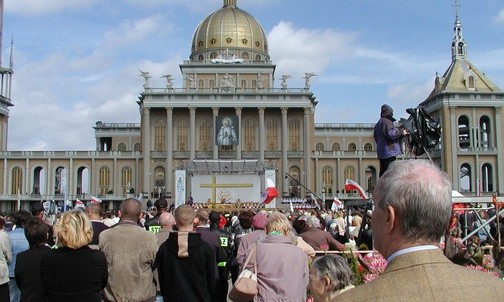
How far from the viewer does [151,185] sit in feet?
228

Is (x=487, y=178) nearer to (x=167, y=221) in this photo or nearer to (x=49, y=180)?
(x=49, y=180)

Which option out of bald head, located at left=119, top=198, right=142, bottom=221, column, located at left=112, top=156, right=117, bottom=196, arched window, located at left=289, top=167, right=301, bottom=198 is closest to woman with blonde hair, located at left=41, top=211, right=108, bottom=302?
bald head, located at left=119, top=198, right=142, bottom=221

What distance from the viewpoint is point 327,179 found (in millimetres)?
72750

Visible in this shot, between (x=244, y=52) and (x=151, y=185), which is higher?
(x=244, y=52)

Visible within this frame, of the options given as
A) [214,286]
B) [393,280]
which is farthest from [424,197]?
[214,286]

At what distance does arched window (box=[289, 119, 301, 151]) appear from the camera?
2805 inches

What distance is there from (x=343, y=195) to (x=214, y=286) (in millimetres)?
65155

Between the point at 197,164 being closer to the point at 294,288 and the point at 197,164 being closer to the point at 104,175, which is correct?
the point at 104,175

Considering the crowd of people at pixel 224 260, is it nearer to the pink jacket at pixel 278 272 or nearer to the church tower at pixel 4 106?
the pink jacket at pixel 278 272

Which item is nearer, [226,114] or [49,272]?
[49,272]

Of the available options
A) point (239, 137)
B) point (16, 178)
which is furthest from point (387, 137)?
point (16, 178)

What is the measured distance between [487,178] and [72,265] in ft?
239

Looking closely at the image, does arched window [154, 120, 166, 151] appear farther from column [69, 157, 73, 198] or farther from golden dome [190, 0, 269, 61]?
golden dome [190, 0, 269, 61]

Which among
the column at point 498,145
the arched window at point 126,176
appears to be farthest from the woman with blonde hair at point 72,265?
the column at point 498,145
